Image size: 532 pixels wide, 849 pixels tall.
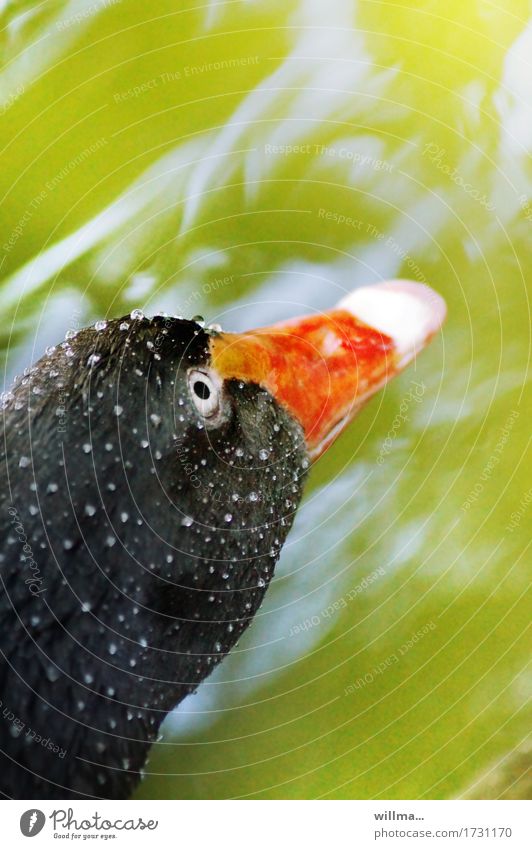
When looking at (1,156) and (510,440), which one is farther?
(510,440)

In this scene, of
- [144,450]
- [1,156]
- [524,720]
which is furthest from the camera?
[524,720]

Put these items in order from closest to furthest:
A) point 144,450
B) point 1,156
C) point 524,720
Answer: point 144,450, point 1,156, point 524,720

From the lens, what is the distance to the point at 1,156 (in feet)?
2.60

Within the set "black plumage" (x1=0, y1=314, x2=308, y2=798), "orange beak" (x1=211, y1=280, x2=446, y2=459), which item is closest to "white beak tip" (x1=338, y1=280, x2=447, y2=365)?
"orange beak" (x1=211, y1=280, x2=446, y2=459)

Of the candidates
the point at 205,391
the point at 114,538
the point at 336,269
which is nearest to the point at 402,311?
the point at 336,269

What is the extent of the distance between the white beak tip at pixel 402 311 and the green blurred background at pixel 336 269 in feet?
0.06

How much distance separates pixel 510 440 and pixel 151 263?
471 mm

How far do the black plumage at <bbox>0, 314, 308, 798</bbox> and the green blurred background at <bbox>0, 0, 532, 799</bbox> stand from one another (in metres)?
0.07

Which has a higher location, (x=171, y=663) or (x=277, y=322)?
(x=277, y=322)

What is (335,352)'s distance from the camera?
32.5 inches

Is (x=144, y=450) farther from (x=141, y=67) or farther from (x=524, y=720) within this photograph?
(x=524, y=720)

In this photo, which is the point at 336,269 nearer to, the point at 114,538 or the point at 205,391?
the point at 205,391

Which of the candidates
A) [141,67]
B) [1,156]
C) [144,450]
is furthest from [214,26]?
[144,450]
